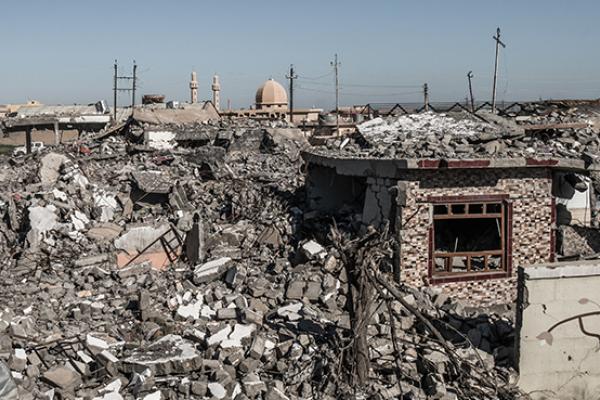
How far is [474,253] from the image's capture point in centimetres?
1114

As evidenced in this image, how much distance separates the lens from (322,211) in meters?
13.4

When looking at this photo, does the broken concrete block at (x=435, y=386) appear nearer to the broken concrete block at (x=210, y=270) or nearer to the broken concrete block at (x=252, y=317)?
the broken concrete block at (x=252, y=317)

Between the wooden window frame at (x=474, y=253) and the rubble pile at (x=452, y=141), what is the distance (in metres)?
0.68

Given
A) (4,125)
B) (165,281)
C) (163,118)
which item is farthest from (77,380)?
(4,125)

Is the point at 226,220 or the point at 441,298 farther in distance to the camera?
the point at 226,220

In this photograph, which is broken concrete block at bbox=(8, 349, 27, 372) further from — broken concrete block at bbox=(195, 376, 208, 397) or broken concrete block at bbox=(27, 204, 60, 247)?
broken concrete block at bbox=(27, 204, 60, 247)

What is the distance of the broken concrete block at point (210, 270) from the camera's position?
36.5 feet

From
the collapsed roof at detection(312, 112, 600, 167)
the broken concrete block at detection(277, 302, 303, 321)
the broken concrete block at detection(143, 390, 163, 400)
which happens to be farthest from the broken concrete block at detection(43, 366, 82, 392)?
the collapsed roof at detection(312, 112, 600, 167)

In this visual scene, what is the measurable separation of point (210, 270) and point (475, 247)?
476 cm

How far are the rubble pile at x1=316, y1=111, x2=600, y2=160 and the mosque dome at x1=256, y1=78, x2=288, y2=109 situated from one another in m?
25.9

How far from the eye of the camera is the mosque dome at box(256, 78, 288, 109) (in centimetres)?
4097

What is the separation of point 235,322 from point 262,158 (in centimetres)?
1072

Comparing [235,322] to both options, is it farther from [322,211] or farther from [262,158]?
[262,158]

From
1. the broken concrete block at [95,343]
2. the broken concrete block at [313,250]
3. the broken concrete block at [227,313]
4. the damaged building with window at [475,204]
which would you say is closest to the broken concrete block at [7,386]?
the broken concrete block at [95,343]
